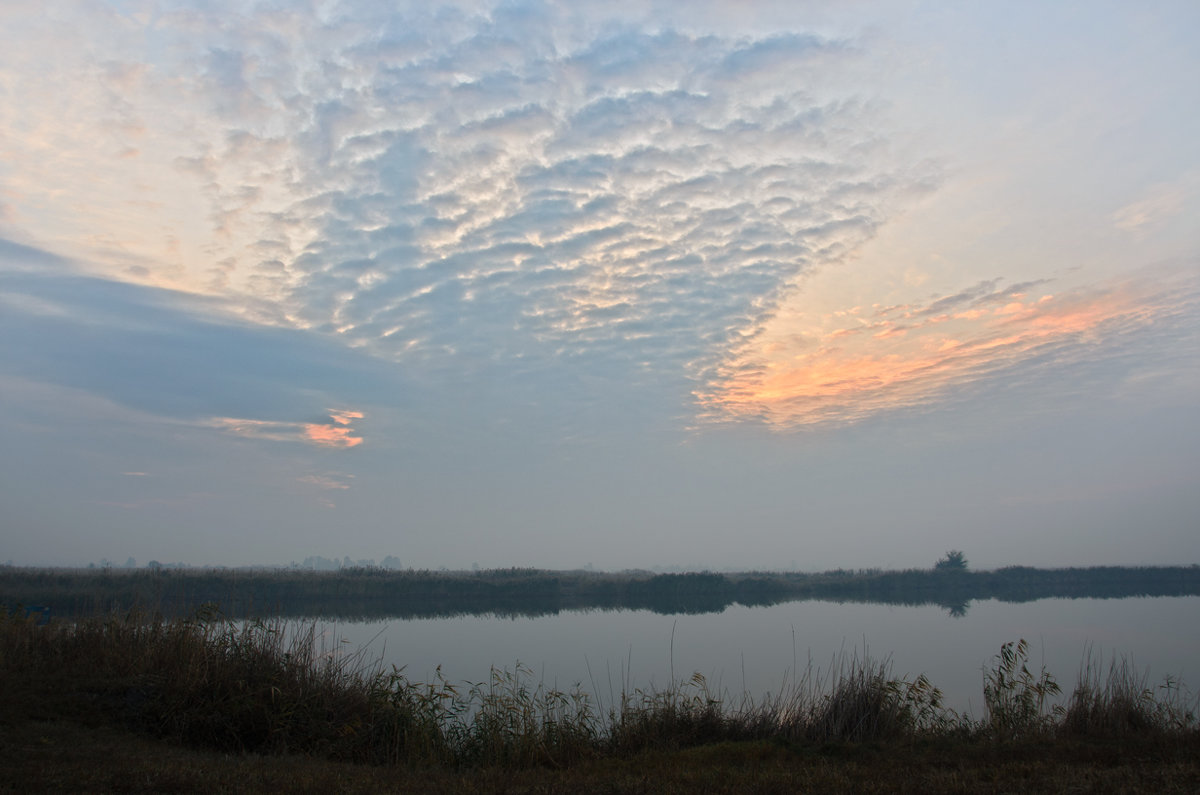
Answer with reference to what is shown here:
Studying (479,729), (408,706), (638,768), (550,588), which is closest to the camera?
(638,768)

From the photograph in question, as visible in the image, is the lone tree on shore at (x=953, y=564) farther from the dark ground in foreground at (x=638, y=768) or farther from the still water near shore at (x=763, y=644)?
the dark ground in foreground at (x=638, y=768)

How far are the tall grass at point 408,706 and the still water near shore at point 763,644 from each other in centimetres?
146

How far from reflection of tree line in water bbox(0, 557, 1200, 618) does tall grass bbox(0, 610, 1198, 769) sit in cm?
2145

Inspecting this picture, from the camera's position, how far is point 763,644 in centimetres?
2262

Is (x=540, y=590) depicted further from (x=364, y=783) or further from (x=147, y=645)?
(x=364, y=783)

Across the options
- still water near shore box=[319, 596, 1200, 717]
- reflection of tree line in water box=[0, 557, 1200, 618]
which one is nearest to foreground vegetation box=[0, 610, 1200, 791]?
still water near shore box=[319, 596, 1200, 717]

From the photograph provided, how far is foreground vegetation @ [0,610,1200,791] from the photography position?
641 centimetres

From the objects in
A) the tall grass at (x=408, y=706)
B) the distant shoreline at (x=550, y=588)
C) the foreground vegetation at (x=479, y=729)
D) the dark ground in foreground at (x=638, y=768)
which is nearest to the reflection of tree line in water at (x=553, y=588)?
the distant shoreline at (x=550, y=588)

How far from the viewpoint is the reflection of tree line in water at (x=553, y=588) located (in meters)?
34.5

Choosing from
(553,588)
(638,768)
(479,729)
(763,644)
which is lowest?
(553,588)

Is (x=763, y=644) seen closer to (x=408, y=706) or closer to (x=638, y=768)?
(x=408, y=706)

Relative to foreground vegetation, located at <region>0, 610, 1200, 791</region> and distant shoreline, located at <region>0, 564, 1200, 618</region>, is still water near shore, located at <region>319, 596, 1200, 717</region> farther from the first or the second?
distant shoreline, located at <region>0, 564, 1200, 618</region>

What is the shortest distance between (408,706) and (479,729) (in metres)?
1.05

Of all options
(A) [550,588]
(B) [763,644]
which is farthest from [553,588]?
(B) [763,644]
